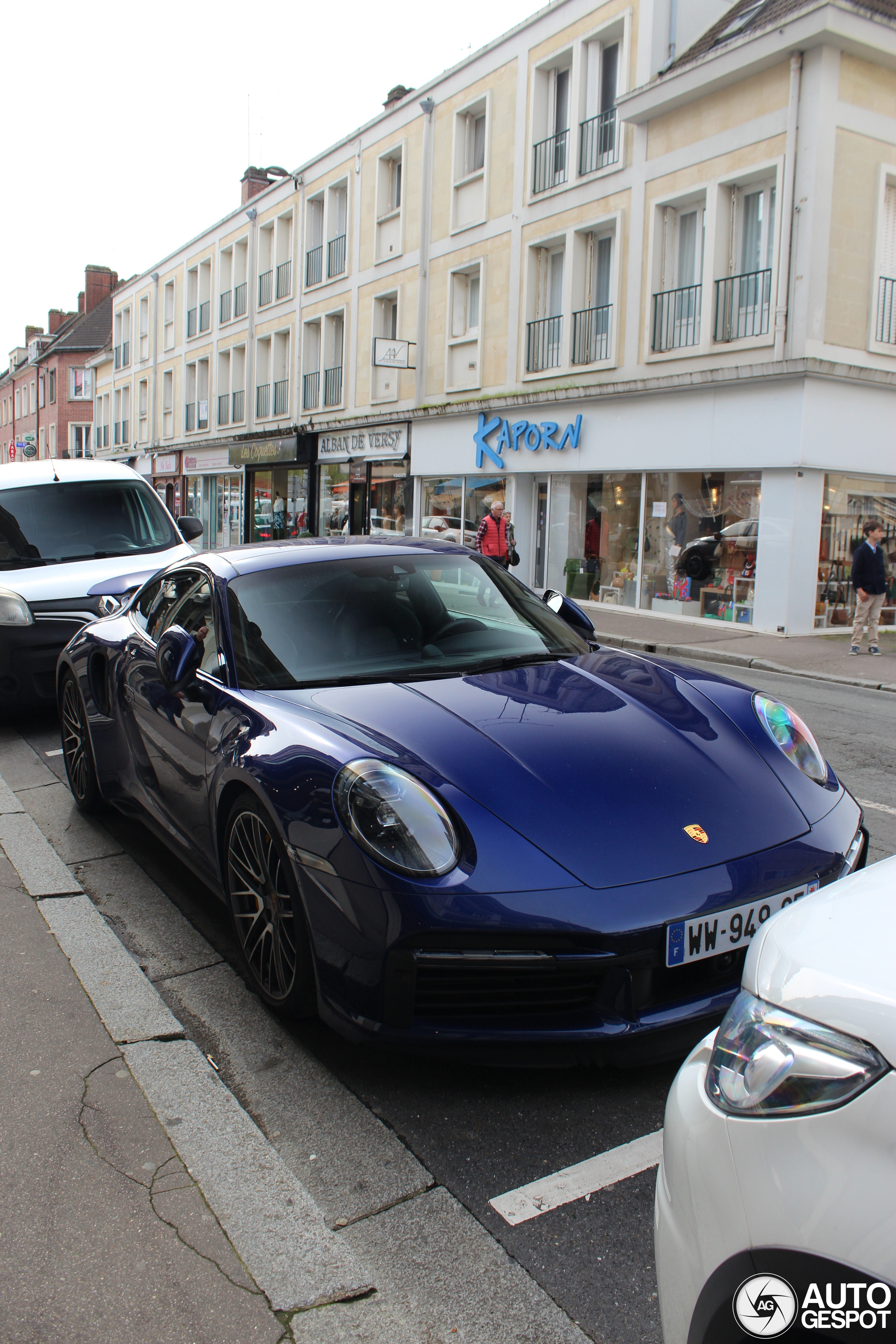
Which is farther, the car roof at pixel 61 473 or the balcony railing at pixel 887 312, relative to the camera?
the balcony railing at pixel 887 312

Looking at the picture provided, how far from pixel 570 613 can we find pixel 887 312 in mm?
13283

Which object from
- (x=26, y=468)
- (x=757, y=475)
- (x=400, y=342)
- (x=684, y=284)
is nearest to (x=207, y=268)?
(x=400, y=342)

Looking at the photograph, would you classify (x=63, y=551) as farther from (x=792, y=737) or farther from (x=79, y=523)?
(x=792, y=737)

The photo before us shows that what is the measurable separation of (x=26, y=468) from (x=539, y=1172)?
8009 millimetres

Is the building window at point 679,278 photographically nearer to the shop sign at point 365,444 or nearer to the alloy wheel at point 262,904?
the shop sign at point 365,444

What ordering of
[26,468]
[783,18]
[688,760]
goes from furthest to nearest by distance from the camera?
1. [783,18]
2. [26,468]
3. [688,760]

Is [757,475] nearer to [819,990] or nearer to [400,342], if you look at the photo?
[400,342]

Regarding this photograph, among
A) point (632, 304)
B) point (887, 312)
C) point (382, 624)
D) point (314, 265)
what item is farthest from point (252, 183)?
point (382, 624)

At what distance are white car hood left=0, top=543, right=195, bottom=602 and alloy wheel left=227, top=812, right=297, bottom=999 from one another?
4.42 metres

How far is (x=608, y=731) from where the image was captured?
3113 millimetres

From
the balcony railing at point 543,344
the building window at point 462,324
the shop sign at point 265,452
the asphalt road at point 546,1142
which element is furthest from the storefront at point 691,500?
the asphalt road at point 546,1142

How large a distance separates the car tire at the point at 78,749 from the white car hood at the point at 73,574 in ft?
6.24

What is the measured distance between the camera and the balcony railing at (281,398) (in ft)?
103

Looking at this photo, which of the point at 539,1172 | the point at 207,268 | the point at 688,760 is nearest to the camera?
the point at 539,1172
